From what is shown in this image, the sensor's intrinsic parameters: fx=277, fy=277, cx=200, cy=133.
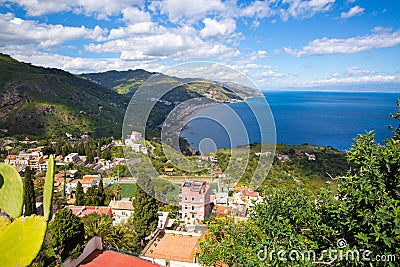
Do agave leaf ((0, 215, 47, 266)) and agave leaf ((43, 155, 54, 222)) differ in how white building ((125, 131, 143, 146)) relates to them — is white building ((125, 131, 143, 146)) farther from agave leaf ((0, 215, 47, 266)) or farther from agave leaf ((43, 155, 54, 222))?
agave leaf ((43, 155, 54, 222))

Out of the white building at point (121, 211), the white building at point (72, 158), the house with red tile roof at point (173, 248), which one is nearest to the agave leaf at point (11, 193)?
the house with red tile roof at point (173, 248)

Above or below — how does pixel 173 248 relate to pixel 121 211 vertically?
above

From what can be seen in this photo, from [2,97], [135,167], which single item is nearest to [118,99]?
[2,97]

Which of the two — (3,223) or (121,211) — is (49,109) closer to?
(121,211)

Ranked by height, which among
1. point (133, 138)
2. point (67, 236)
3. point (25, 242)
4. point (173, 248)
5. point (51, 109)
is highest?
point (51, 109)

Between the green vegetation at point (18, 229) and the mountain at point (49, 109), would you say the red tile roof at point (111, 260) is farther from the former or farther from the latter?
the mountain at point (49, 109)

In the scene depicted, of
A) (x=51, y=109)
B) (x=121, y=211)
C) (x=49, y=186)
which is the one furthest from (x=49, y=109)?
(x=49, y=186)

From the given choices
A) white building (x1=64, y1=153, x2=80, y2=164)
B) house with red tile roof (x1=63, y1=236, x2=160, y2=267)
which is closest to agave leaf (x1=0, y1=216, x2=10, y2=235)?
house with red tile roof (x1=63, y1=236, x2=160, y2=267)

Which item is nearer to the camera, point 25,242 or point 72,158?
point 25,242

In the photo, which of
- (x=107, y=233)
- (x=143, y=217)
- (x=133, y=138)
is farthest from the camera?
(x=133, y=138)
